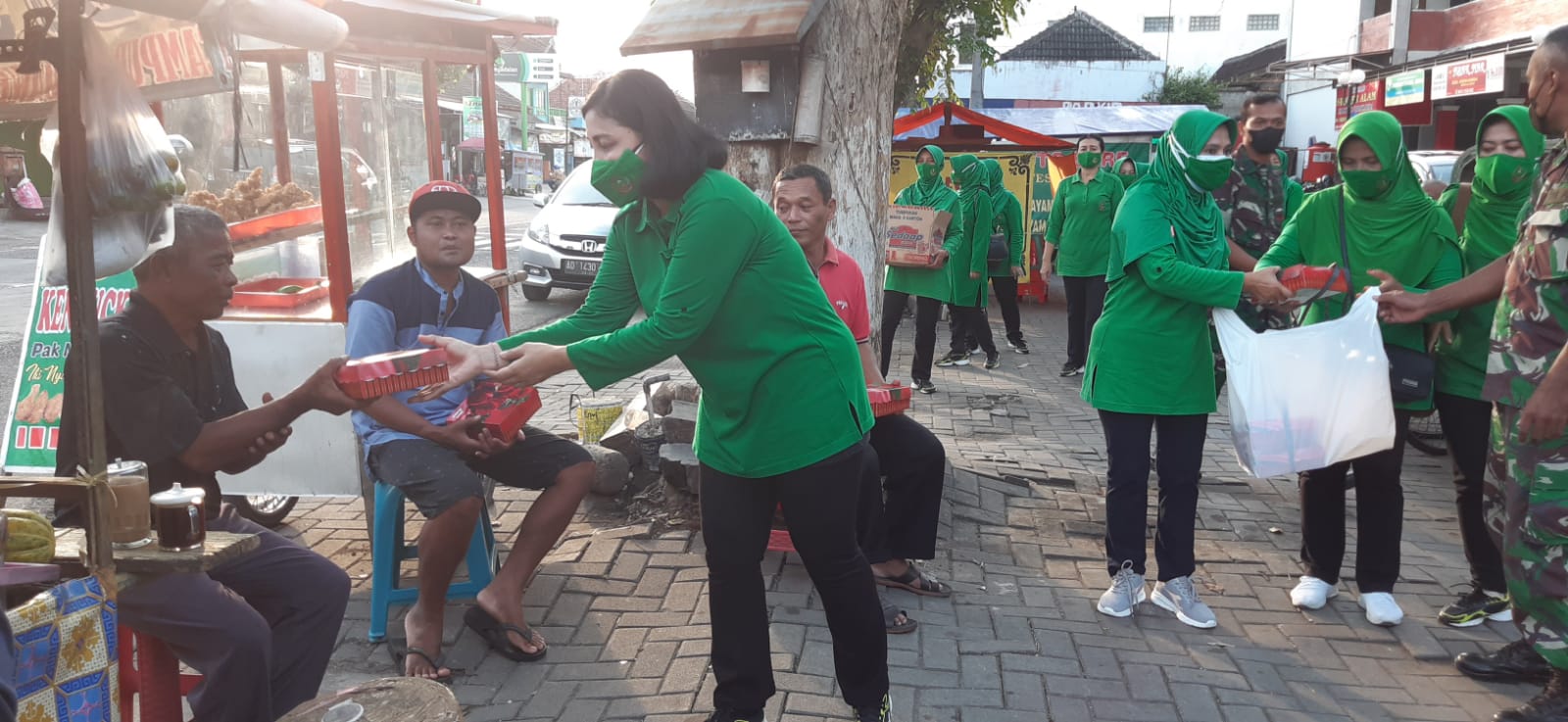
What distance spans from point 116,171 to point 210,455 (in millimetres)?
901

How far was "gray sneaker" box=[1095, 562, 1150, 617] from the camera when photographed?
13.0ft

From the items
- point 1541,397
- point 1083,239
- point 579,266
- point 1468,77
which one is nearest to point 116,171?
point 1541,397

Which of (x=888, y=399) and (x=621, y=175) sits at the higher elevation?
(x=621, y=175)

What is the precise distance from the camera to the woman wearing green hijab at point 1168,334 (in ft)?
11.8

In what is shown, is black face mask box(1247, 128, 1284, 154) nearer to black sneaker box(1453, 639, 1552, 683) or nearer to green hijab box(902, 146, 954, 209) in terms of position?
black sneaker box(1453, 639, 1552, 683)

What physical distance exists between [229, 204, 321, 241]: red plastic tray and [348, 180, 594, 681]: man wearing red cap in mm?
1499

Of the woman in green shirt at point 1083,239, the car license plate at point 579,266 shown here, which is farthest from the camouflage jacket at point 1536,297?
the car license plate at point 579,266

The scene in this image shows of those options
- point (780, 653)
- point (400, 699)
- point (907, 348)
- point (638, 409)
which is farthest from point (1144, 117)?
point (400, 699)

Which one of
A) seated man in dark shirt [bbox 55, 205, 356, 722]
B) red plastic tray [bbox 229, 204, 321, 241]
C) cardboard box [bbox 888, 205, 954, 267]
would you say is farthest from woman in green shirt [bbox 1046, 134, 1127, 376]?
seated man in dark shirt [bbox 55, 205, 356, 722]

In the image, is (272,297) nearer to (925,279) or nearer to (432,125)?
(432,125)

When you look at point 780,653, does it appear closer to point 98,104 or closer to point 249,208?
point 98,104

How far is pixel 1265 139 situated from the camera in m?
4.62

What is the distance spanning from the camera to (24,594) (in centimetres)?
218

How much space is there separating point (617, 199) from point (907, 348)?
26.5 ft
